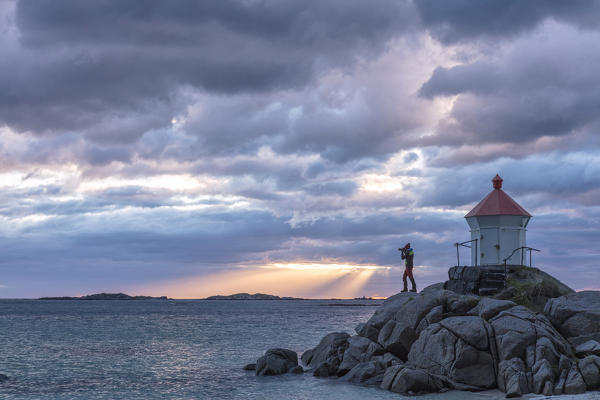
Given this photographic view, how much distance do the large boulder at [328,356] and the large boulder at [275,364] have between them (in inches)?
50.6

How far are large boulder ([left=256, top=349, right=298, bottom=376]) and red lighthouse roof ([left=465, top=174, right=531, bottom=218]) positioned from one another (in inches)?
551

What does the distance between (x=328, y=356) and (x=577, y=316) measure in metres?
12.2

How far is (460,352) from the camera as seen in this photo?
23.0 m

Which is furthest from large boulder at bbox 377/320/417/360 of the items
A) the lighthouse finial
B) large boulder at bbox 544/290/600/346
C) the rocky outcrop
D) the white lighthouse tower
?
the lighthouse finial

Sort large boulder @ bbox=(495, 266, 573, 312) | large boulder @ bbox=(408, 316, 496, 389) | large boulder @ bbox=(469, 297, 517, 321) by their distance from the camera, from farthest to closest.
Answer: large boulder @ bbox=(495, 266, 573, 312), large boulder @ bbox=(469, 297, 517, 321), large boulder @ bbox=(408, 316, 496, 389)

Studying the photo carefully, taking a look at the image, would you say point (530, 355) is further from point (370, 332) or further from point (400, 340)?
point (370, 332)

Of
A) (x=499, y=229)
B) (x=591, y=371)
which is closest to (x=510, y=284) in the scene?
(x=499, y=229)

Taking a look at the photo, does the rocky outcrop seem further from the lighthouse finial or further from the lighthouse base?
the lighthouse finial

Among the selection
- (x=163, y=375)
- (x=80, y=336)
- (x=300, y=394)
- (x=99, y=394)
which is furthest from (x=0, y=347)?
(x=300, y=394)

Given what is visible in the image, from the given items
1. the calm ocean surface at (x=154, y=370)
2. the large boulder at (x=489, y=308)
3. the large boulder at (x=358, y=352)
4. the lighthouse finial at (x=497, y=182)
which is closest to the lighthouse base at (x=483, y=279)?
the large boulder at (x=489, y=308)

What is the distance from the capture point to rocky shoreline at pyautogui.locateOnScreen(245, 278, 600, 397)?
2120 cm

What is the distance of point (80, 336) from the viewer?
57125 mm

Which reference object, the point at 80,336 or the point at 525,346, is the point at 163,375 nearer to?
the point at 525,346

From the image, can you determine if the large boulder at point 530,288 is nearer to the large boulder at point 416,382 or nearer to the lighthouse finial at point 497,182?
the lighthouse finial at point 497,182
